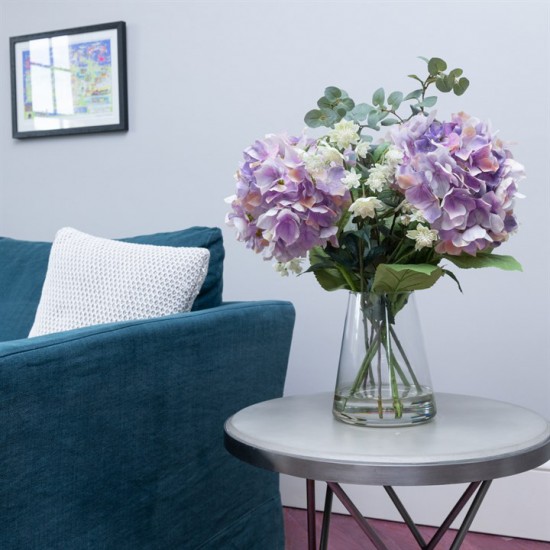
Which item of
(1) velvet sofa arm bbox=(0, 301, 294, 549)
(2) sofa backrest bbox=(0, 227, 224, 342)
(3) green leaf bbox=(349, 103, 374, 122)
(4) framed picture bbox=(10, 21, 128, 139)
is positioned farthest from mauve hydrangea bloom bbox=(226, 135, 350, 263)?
(4) framed picture bbox=(10, 21, 128, 139)

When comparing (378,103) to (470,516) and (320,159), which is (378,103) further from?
(470,516)

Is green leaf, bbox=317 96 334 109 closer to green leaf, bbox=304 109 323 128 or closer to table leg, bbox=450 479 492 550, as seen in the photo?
green leaf, bbox=304 109 323 128

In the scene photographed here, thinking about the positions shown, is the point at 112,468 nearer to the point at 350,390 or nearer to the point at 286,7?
the point at 350,390

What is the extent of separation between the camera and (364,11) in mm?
2402

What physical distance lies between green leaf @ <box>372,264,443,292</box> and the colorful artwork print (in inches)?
67.9

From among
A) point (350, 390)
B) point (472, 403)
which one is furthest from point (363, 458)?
point (472, 403)

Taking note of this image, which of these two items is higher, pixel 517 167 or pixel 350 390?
pixel 517 167

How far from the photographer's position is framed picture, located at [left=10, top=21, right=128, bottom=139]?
2.78 m

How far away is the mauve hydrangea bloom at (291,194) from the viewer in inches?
51.1

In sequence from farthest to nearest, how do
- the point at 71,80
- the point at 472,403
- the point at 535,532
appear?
the point at 71,80 < the point at 535,532 < the point at 472,403

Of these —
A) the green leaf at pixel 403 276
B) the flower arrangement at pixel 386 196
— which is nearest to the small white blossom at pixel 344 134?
the flower arrangement at pixel 386 196

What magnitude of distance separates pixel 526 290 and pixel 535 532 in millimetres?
A: 669

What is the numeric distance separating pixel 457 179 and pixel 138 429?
2.46 ft

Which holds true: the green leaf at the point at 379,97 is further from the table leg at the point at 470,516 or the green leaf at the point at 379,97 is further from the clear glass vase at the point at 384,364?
the table leg at the point at 470,516
